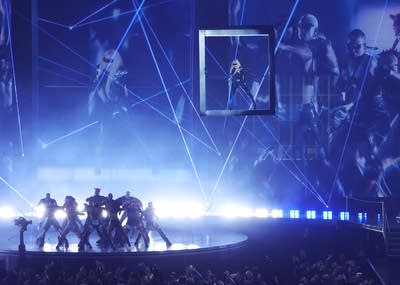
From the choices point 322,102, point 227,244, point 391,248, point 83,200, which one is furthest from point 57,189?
point 391,248

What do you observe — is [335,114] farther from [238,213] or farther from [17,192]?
[17,192]

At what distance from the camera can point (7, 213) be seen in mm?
22391

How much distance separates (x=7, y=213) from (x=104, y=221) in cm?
616

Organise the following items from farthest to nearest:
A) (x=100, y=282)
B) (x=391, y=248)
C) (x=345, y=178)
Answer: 1. (x=345, y=178)
2. (x=391, y=248)
3. (x=100, y=282)

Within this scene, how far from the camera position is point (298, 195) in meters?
22.2

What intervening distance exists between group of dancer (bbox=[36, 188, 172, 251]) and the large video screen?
16.5 ft

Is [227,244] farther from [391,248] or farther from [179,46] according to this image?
[179,46]

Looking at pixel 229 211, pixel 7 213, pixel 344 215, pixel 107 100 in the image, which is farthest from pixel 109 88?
pixel 344 215

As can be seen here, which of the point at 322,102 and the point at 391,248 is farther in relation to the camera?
the point at 322,102

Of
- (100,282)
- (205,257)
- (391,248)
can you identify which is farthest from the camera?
(391,248)

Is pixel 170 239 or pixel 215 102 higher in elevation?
pixel 215 102

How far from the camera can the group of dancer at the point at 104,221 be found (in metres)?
17.3

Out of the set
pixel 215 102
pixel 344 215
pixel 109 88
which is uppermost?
pixel 109 88

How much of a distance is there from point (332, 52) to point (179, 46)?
508 cm
